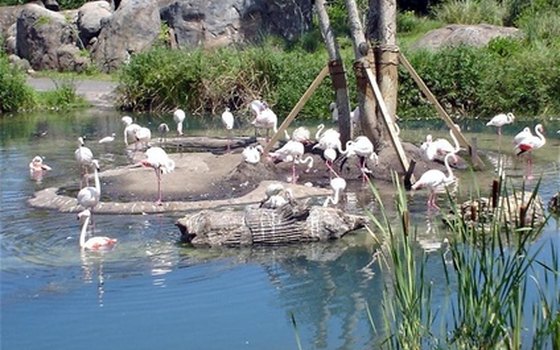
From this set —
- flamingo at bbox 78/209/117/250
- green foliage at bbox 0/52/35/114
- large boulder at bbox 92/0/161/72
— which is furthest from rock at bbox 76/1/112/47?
flamingo at bbox 78/209/117/250

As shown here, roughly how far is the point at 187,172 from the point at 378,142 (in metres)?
2.51

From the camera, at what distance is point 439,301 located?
314 inches

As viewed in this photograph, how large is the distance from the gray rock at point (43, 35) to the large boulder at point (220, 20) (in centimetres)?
303

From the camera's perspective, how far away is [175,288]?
8422mm

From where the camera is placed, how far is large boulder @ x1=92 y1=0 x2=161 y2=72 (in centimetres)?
2872

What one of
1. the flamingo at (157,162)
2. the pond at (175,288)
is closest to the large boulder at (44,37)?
the flamingo at (157,162)

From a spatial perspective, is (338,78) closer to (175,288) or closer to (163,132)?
(163,132)

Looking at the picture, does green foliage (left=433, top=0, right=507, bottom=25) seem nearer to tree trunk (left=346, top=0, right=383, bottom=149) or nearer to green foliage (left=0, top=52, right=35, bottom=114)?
green foliage (left=0, top=52, right=35, bottom=114)

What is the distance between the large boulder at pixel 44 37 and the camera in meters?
30.7

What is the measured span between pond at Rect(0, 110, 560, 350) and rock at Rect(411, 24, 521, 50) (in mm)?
13198

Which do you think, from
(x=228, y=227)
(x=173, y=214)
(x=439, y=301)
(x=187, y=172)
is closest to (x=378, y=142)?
(x=187, y=172)

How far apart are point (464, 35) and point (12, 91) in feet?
33.7

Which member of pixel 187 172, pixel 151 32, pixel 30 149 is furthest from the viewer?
pixel 151 32

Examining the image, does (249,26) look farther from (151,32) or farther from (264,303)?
(264,303)
